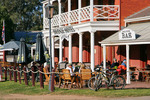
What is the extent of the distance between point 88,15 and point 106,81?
35.1 feet

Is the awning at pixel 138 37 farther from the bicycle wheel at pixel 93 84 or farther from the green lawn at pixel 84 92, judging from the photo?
the bicycle wheel at pixel 93 84

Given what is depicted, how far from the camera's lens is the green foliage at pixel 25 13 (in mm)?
71062

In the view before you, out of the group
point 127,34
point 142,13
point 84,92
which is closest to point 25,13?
point 142,13

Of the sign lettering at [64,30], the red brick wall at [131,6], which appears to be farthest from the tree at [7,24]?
the red brick wall at [131,6]

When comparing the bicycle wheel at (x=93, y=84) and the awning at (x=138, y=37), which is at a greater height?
the awning at (x=138, y=37)

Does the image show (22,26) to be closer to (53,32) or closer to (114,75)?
(53,32)

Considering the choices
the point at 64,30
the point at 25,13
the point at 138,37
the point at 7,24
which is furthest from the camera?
the point at 25,13

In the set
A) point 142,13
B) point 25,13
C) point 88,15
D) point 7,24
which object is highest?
point 25,13

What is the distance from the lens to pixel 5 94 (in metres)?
15.2

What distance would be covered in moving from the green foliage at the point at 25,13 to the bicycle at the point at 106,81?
56894 mm

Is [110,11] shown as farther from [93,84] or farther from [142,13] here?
[93,84]

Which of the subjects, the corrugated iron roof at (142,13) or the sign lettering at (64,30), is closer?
the corrugated iron roof at (142,13)

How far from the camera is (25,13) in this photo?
73.7 m

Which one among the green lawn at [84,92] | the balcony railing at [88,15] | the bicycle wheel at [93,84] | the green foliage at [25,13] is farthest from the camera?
the green foliage at [25,13]
